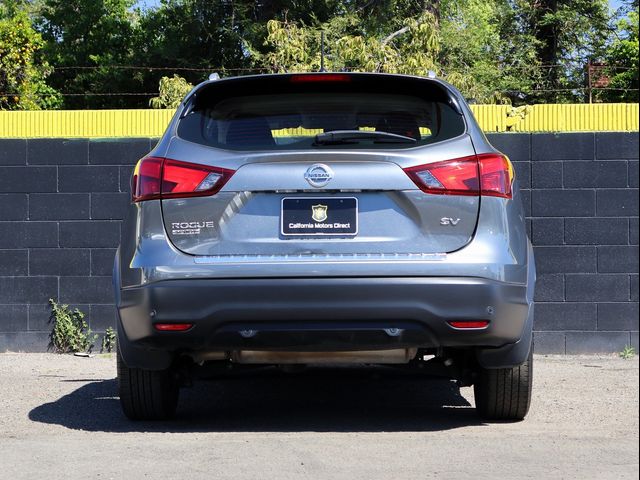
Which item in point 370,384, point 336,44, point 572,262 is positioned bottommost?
point 370,384

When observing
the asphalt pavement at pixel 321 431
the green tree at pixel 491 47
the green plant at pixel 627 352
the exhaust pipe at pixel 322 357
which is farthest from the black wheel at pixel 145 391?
the green tree at pixel 491 47

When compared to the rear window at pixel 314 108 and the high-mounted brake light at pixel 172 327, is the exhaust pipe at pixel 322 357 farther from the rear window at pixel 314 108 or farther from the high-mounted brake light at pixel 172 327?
the rear window at pixel 314 108

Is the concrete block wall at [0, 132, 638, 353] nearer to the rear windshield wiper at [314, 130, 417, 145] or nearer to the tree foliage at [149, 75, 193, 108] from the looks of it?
the rear windshield wiper at [314, 130, 417, 145]

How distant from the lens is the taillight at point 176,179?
212 inches

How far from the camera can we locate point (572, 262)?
30.9 ft

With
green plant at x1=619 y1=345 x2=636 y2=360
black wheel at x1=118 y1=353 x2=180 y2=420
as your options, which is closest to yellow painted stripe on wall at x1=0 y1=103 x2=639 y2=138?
green plant at x1=619 y1=345 x2=636 y2=360

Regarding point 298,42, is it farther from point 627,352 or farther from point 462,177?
point 462,177

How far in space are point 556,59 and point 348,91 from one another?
30725 millimetres

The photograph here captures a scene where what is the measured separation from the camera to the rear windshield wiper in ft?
18.2

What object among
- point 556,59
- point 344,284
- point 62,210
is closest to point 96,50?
point 556,59

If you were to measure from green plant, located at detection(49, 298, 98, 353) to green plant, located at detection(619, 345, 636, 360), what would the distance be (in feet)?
13.8

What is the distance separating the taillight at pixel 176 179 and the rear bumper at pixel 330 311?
0.42 metres

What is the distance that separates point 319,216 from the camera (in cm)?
534

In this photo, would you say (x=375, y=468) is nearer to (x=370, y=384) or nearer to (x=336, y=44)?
(x=370, y=384)
